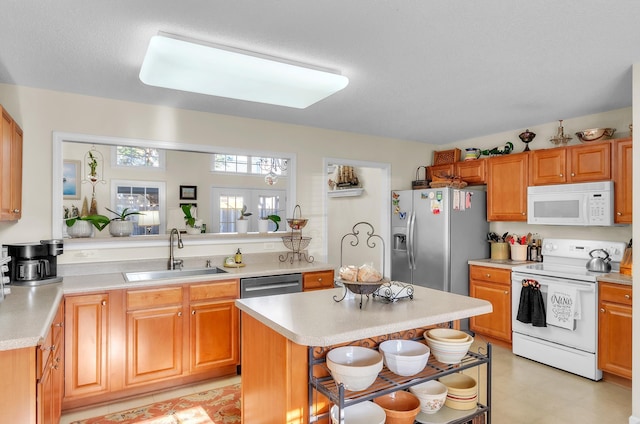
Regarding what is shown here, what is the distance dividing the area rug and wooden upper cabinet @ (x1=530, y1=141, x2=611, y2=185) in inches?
142

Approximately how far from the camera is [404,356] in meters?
1.85

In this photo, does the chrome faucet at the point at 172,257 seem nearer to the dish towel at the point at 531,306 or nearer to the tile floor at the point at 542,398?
the tile floor at the point at 542,398

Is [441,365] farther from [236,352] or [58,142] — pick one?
[58,142]

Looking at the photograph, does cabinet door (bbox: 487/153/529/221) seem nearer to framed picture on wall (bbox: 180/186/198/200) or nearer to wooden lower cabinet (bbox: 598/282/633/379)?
wooden lower cabinet (bbox: 598/282/633/379)

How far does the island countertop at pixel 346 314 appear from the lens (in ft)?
5.53

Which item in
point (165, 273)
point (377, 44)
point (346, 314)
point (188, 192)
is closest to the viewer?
point (346, 314)

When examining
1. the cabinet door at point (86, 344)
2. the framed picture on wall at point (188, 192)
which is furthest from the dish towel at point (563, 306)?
Answer: the framed picture on wall at point (188, 192)

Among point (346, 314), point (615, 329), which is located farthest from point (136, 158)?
point (615, 329)

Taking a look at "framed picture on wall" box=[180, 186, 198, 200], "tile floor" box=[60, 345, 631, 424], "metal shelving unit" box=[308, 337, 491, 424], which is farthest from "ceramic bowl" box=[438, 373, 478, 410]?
"framed picture on wall" box=[180, 186, 198, 200]

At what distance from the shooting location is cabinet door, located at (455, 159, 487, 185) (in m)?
4.74

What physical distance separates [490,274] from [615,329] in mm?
1224

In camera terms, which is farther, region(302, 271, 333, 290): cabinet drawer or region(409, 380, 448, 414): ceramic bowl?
region(302, 271, 333, 290): cabinet drawer

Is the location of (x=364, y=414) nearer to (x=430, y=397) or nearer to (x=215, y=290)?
(x=430, y=397)

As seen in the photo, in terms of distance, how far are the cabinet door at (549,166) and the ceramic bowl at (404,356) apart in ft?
9.33
